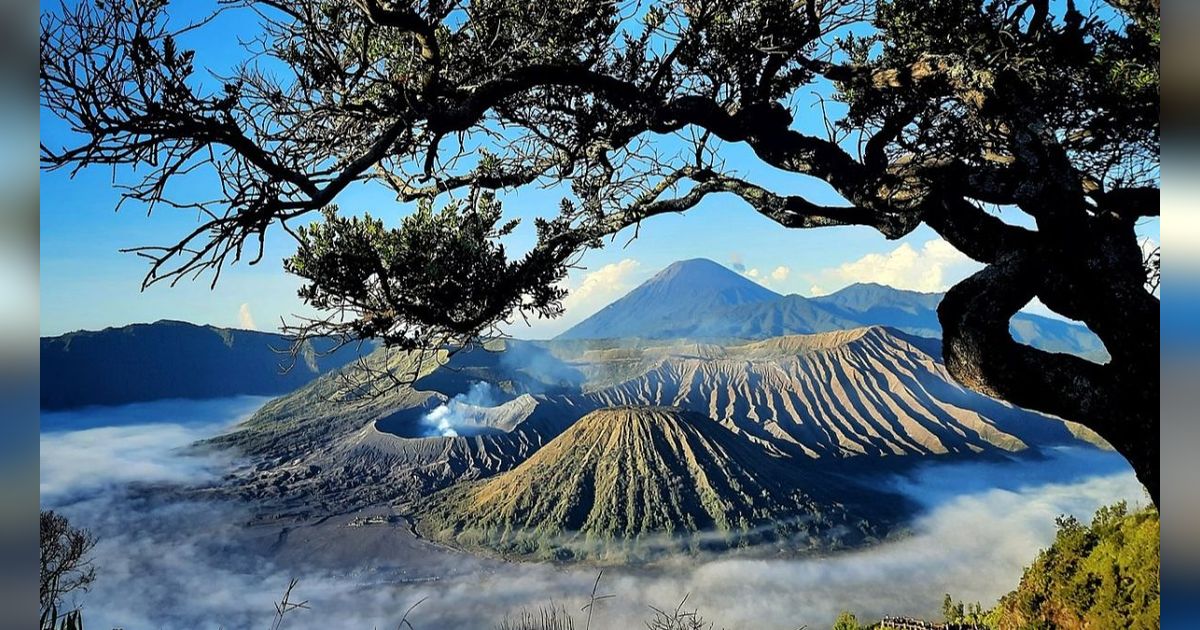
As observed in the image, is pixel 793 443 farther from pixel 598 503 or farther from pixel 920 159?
pixel 920 159

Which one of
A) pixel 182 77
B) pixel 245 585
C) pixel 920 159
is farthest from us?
pixel 245 585

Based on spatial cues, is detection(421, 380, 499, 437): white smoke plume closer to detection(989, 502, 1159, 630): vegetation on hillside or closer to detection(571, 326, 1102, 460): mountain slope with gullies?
Result: detection(571, 326, 1102, 460): mountain slope with gullies

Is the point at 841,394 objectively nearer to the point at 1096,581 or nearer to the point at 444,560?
the point at 444,560

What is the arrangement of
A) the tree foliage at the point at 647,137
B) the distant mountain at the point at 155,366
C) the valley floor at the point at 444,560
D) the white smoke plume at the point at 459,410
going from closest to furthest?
the tree foliage at the point at 647,137 < the valley floor at the point at 444,560 < the distant mountain at the point at 155,366 < the white smoke plume at the point at 459,410

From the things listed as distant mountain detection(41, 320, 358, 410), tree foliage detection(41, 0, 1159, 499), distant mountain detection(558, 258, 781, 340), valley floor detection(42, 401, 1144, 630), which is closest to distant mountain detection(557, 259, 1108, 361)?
distant mountain detection(558, 258, 781, 340)

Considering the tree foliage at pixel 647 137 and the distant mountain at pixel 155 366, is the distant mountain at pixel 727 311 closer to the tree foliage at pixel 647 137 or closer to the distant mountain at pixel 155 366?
the distant mountain at pixel 155 366

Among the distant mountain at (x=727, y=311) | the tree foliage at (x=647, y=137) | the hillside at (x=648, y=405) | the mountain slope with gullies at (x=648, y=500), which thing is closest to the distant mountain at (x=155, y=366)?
the hillside at (x=648, y=405)
